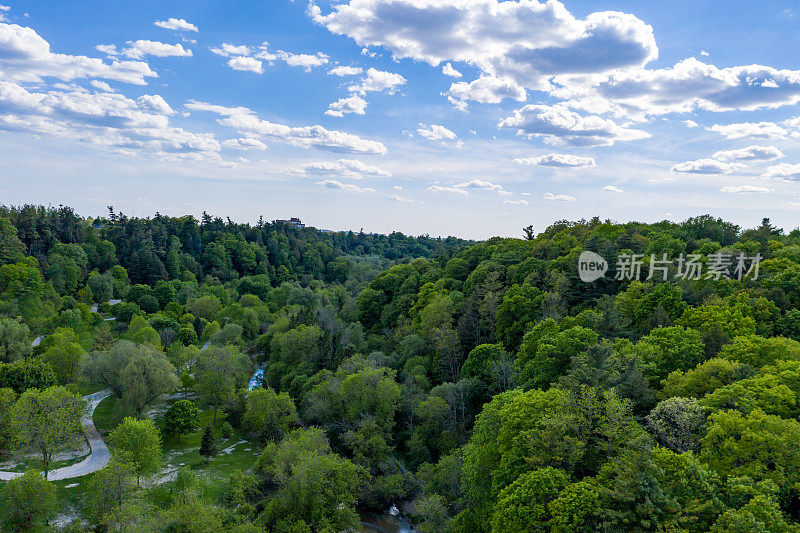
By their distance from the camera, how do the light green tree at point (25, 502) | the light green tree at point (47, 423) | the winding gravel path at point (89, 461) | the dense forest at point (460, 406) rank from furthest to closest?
the winding gravel path at point (89, 461) → the light green tree at point (47, 423) → the light green tree at point (25, 502) → the dense forest at point (460, 406)

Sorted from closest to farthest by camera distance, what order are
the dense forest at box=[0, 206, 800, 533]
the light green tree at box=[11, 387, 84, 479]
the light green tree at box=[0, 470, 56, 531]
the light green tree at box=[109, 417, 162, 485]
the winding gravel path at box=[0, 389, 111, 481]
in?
the dense forest at box=[0, 206, 800, 533] < the light green tree at box=[0, 470, 56, 531] < the light green tree at box=[109, 417, 162, 485] < the light green tree at box=[11, 387, 84, 479] < the winding gravel path at box=[0, 389, 111, 481]

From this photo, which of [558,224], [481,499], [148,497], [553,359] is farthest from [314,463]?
[558,224]

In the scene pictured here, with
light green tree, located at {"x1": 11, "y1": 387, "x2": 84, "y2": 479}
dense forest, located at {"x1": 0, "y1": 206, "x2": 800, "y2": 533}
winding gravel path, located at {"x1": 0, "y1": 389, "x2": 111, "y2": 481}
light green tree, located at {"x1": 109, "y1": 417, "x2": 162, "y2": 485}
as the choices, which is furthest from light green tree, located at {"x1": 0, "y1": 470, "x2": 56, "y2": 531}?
winding gravel path, located at {"x1": 0, "y1": 389, "x2": 111, "y2": 481}

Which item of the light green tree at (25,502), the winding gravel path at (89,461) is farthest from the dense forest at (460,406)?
the winding gravel path at (89,461)

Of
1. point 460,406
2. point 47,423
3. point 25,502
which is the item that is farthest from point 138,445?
point 460,406

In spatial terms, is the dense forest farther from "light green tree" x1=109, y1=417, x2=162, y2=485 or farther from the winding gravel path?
the winding gravel path

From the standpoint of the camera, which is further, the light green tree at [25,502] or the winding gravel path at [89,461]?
the winding gravel path at [89,461]

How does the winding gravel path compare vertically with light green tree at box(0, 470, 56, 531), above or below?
below

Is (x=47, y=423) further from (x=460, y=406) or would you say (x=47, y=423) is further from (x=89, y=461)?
(x=460, y=406)

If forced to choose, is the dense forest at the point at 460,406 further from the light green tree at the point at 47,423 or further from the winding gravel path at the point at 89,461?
the winding gravel path at the point at 89,461
